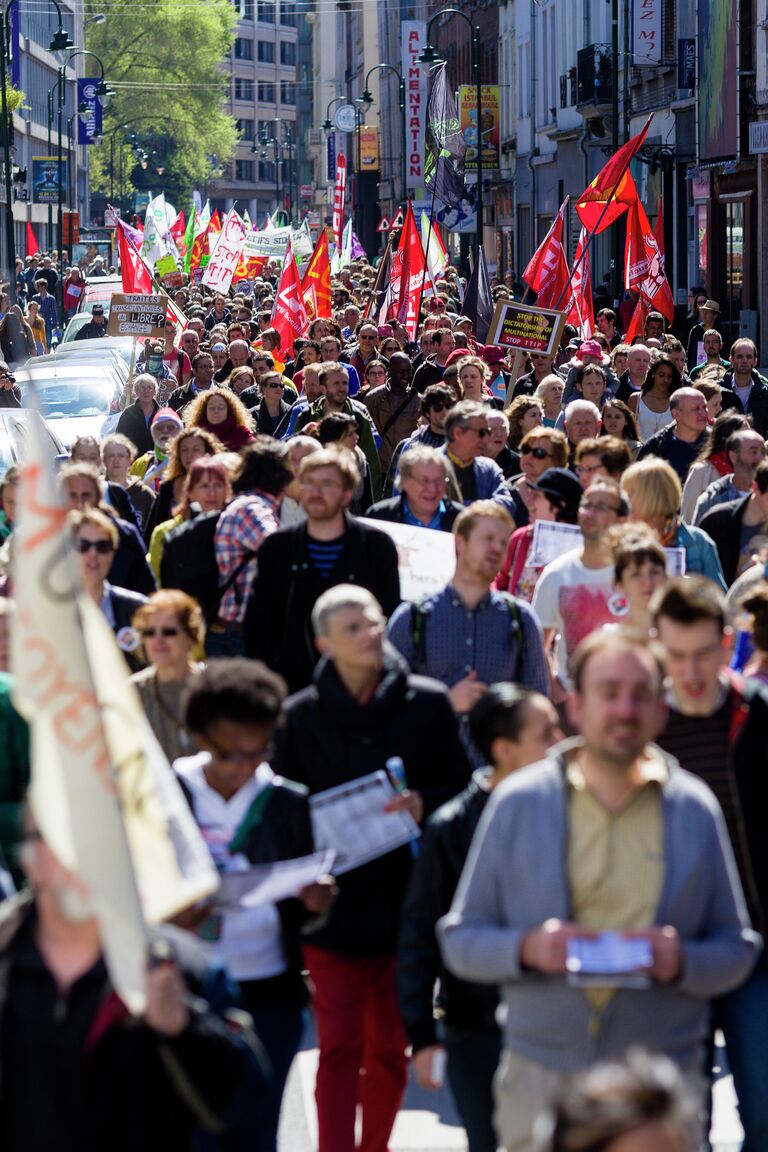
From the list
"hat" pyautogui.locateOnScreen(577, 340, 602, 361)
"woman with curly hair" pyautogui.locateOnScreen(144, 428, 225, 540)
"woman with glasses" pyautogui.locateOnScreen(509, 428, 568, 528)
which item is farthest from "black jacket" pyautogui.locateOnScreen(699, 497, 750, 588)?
"hat" pyautogui.locateOnScreen(577, 340, 602, 361)

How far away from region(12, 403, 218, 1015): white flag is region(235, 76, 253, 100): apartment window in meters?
165

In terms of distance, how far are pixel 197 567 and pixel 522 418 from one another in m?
3.69

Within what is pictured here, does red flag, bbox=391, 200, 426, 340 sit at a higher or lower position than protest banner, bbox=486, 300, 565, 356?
higher

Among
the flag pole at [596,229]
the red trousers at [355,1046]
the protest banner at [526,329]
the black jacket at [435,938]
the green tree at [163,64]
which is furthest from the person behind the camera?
the green tree at [163,64]

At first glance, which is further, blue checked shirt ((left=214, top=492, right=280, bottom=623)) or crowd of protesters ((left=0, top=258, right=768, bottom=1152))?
blue checked shirt ((left=214, top=492, right=280, bottom=623))

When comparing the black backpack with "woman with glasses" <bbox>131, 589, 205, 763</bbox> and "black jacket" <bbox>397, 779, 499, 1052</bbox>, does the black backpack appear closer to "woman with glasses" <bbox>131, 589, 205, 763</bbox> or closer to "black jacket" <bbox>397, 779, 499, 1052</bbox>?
"woman with glasses" <bbox>131, 589, 205, 763</bbox>

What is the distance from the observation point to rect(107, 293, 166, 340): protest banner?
21.5 m

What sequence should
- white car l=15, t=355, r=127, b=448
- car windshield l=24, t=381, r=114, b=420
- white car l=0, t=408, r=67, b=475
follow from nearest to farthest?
1. white car l=0, t=408, r=67, b=475
2. white car l=15, t=355, r=127, b=448
3. car windshield l=24, t=381, r=114, b=420

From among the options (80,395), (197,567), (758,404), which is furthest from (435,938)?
(80,395)

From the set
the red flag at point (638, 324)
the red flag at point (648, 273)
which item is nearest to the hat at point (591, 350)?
the red flag at point (638, 324)

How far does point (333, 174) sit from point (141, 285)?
79.1 meters

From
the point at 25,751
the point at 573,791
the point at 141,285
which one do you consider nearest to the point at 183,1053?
the point at 573,791

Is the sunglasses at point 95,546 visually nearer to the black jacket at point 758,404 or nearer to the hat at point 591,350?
the black jacket at point 758,404

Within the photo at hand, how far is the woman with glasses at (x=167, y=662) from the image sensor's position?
612 cm
